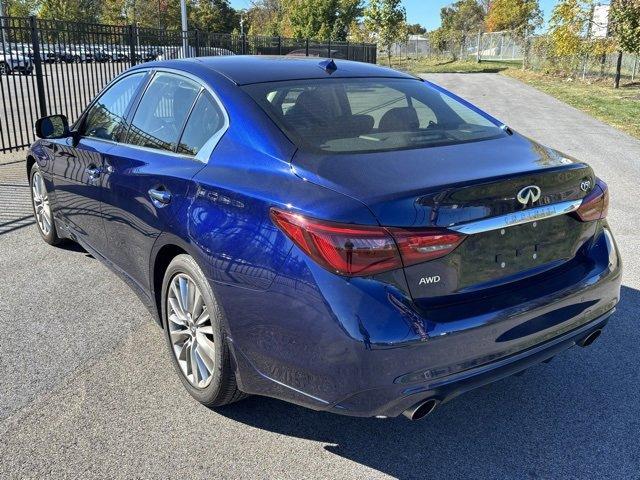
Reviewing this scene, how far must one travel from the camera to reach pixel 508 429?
9.45ft

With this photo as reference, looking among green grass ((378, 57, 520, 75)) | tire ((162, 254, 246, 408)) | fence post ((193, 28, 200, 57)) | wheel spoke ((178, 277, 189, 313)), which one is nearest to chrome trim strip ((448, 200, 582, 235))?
tire ((162, 254, 246, 408))

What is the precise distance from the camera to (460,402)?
3104mm

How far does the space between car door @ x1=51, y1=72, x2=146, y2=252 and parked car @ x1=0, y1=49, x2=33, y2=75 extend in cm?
697

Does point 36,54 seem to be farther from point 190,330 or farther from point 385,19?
point 385,19

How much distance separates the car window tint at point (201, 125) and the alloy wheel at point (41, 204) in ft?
8.49

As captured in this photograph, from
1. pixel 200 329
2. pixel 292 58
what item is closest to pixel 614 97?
pixel 292 58

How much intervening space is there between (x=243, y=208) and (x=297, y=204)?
32cm

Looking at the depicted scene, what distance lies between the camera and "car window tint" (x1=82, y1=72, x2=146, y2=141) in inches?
153

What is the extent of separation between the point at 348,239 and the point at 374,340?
383mm

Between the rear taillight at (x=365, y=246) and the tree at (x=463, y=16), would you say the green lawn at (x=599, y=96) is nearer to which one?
the rear taillight at (x=365, y=246)

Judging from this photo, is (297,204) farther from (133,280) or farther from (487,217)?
(133,280)

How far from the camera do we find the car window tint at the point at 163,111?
10.8 ft

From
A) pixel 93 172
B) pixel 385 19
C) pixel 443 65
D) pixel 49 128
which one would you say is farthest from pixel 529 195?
pixel 443 65

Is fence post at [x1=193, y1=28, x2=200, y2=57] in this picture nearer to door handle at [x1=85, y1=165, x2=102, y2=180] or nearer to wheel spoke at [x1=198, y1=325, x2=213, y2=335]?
door handle at [x1=85, y1=165, x2=102, y2=180]
